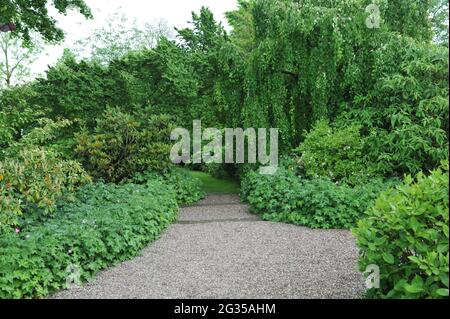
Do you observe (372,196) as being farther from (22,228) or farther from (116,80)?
(116,80)

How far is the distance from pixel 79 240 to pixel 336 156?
516 cm

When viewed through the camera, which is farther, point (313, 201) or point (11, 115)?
point (11, 115)

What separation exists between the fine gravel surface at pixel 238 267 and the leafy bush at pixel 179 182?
6.56ft

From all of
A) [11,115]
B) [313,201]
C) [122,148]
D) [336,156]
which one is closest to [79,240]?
[11,115]

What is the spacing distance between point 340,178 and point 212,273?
431cm

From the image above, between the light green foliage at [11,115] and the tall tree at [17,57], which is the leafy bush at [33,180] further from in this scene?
the tall tree at [17,57]

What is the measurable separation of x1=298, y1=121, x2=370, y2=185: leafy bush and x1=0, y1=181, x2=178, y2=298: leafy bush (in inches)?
114

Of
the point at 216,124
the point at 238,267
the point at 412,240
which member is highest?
the point at 216,124

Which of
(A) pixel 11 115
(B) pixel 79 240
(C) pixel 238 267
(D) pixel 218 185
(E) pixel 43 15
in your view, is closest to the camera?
(B) pixel 79 240

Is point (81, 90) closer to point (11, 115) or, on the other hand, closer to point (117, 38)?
point (11, 115)

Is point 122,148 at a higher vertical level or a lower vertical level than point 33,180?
higher

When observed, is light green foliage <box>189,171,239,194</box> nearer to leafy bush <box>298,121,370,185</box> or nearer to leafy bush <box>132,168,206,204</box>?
leafy bush <box>132,168,206,204</box>

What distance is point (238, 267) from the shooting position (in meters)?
4.75

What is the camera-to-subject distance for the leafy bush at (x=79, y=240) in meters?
3.93
